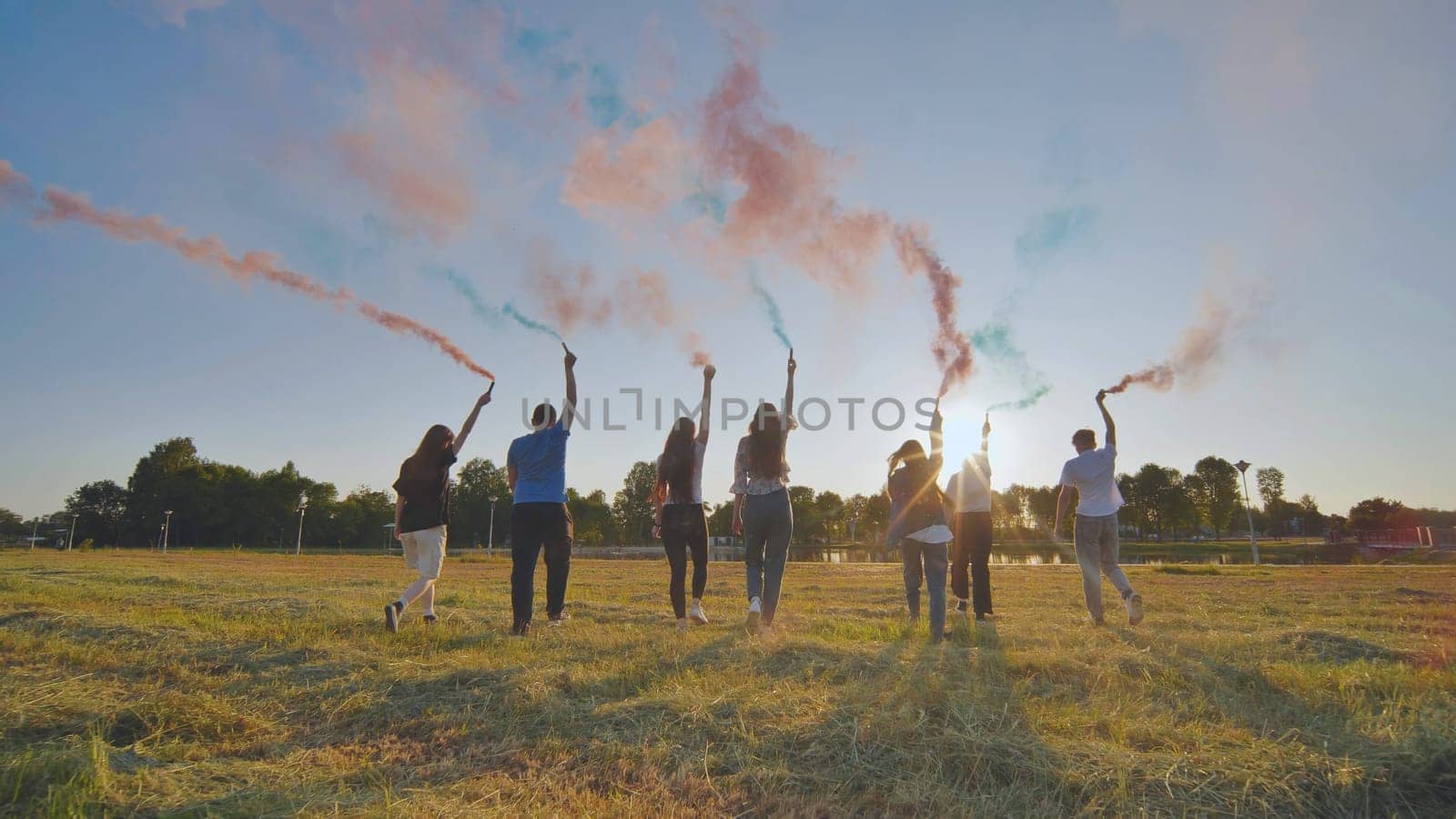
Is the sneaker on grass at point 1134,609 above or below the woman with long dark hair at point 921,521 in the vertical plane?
below

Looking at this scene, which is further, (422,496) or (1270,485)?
(1270,485)

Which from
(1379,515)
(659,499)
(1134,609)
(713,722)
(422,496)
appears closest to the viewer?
(713,722)

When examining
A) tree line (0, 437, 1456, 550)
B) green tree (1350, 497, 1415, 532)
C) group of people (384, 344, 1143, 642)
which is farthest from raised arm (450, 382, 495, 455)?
green tree (1350, 497, 1415, 532)

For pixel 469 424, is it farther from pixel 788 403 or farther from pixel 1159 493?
pixel 1159 493

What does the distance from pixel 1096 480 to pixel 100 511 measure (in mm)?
→ 146153

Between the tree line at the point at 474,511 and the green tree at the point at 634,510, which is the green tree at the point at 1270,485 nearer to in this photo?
the tree line at the point at 474,511

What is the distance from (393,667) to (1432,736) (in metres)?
5.61

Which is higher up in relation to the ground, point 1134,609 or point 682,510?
point 682,510

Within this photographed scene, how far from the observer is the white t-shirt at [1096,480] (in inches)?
317

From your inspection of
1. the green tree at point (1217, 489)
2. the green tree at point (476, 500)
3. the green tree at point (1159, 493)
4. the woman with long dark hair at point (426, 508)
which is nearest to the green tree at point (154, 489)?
the green tree at point (476, 500)

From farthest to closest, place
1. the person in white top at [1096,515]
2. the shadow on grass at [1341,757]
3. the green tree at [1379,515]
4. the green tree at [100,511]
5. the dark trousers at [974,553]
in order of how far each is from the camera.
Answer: the green tree at [100,511] → the green tree at [1379,515] → the dark trousers at [974,553] → the person in white top at [1096,515] → the shadow on grass at [1341,757]

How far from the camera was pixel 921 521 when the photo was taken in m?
7.12

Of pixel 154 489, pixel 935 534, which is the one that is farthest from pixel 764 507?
pixel 154 489

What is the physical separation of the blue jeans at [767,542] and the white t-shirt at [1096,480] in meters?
3.58
